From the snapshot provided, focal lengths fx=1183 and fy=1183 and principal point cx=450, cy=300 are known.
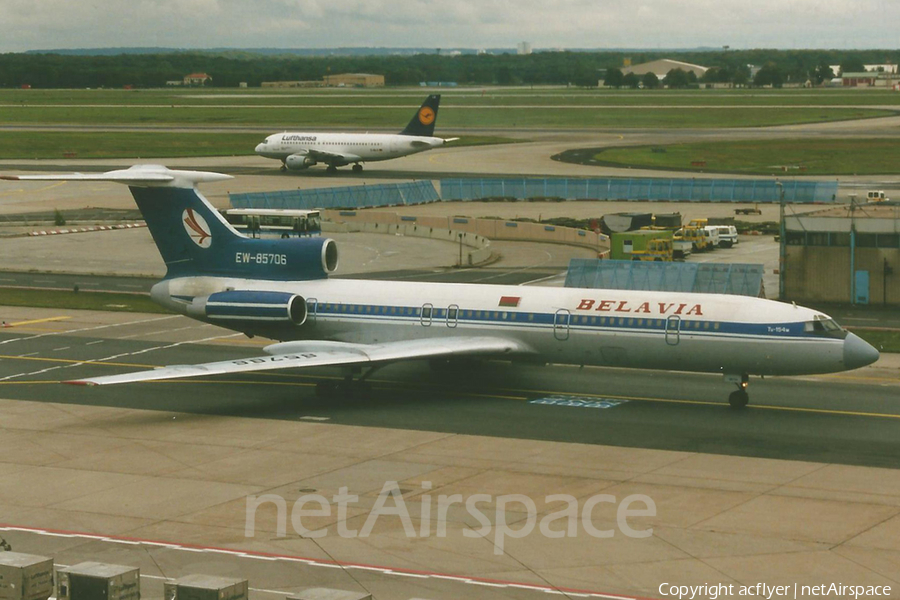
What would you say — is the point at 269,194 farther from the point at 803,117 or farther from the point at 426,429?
the point at 803,117

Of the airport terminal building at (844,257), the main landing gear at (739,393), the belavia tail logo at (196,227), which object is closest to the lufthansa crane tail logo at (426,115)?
the airport terminal building at (844,257)

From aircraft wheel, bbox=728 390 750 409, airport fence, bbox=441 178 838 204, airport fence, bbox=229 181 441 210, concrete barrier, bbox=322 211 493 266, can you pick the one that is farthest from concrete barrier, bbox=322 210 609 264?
aircraft wheel, bbox=728 390 750 409

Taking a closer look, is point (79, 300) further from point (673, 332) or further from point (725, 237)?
point (725, 237)

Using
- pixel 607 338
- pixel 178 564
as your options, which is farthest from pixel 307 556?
pixel 607 338

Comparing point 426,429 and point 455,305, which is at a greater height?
point 455,305

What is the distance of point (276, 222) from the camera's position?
242 ft

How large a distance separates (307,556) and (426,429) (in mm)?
11290

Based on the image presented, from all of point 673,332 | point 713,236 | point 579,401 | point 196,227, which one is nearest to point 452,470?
point 579,401

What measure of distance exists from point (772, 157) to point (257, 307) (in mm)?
92307

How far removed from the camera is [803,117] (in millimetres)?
177500

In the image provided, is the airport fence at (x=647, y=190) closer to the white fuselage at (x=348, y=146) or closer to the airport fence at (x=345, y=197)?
the airport fence at (x=345, y=197)

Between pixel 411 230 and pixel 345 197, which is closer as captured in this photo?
pixel 411 230

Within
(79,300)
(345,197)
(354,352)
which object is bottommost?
(79,300)

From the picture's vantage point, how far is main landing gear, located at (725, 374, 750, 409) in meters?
36.7
